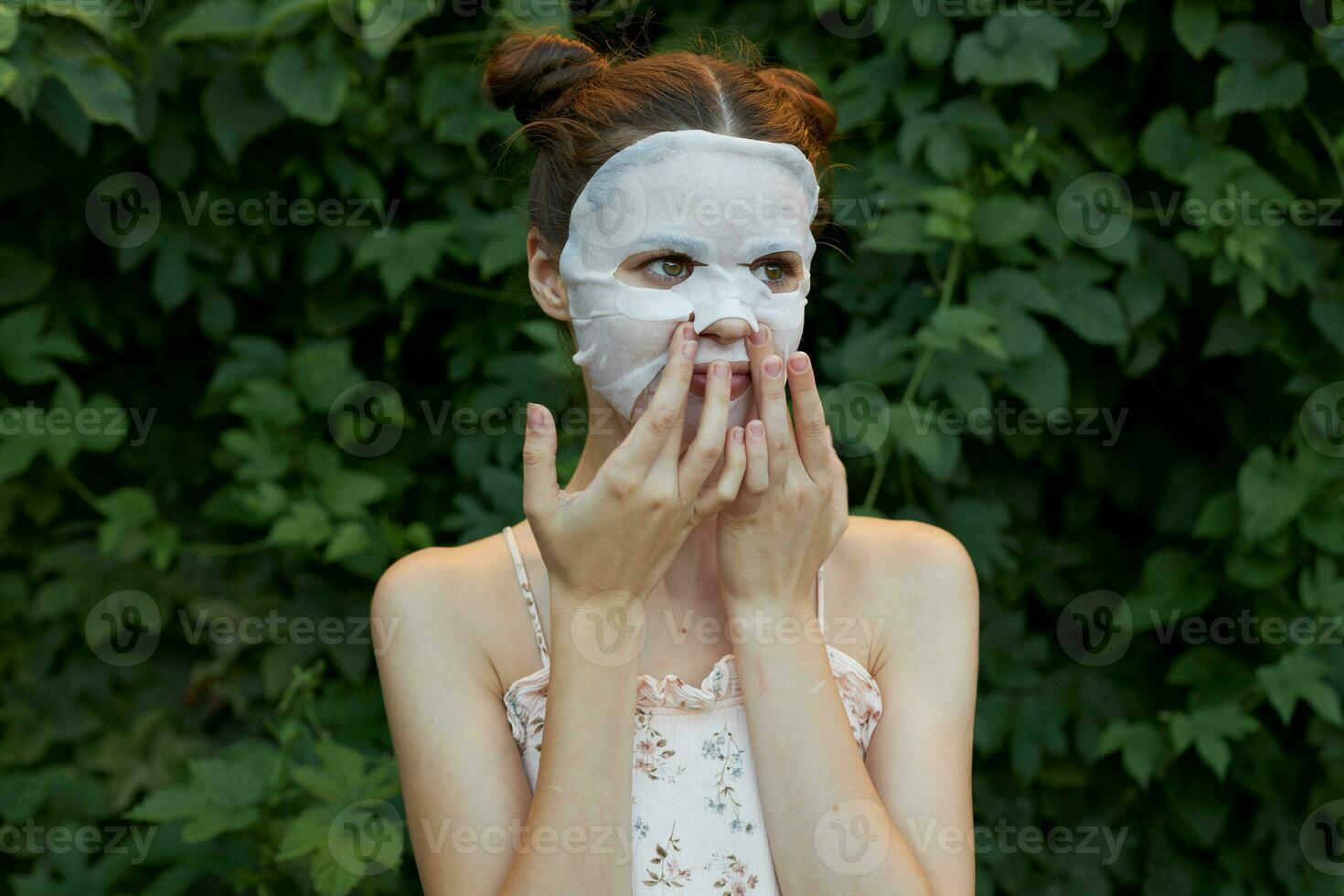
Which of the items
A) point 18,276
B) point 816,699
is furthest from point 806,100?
point 18,276

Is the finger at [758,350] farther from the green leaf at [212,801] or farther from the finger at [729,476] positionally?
the green leaf at [212,801]

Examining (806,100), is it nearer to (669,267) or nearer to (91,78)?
(669,267)

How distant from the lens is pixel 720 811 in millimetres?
1381

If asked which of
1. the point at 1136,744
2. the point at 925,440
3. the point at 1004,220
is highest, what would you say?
the point at 1004,220

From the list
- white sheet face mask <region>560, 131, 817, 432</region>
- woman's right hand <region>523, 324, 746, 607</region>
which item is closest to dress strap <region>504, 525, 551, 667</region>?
woman's right hand <region>523, 324, 746, 607</region>

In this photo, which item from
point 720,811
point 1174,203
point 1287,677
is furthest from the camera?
point 1174,203

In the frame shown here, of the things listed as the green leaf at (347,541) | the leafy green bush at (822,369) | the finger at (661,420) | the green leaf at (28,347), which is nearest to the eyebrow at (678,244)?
the finger at (661,420)

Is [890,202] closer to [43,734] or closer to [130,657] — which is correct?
[130,657]

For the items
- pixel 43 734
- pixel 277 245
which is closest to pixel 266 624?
pixel 43 734

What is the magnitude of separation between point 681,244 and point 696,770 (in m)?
0.60

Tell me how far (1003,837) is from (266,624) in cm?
148

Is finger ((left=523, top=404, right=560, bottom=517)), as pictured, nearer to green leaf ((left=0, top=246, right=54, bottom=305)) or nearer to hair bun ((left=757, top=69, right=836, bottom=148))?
hair bun ((left=757, top=69, right=836, bottom=148))

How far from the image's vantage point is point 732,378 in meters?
1.41

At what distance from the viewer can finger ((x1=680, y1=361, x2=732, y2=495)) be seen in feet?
4.46
